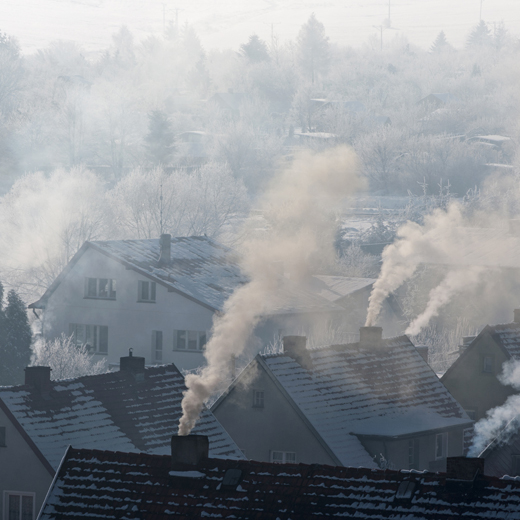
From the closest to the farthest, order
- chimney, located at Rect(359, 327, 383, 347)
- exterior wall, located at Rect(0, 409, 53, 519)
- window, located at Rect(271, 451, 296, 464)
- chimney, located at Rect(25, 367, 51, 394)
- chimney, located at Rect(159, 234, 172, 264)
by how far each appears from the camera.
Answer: exterior wall, located at Rect(0, 409, 53, 519) < chimney, located at Rect(25, 367, 51, 394) < window, located at Rect(271, 451, 296, 464) < chimney, located at Rect(359, 327, 383, 347) < chimney, located at Rect(159, 234, 172, 264)

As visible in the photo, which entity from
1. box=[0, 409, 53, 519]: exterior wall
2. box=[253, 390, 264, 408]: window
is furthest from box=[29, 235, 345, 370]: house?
box=[0, 409, 53, 519]: exterior wall

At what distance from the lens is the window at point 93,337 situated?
56.4 m

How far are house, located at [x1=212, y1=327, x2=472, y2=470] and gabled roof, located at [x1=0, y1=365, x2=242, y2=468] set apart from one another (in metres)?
3.21

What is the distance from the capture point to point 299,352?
32.0 meters

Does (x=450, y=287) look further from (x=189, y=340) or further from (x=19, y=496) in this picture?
(x=19, y=496)

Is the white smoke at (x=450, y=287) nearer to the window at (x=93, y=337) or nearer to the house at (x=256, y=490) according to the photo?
the window at (x=93, y=337)

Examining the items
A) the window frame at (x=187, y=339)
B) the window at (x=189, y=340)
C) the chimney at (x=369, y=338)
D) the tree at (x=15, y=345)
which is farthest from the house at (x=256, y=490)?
the window at (x=189, y=340)

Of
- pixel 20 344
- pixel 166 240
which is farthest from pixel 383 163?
pixel 20 344

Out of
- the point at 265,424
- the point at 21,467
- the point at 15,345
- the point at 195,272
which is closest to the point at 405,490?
the point at 21,467

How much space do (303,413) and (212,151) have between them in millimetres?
97406

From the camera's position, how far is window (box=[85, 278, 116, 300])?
5662cm

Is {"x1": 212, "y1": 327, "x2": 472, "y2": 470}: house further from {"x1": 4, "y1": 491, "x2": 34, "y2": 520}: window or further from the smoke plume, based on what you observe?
{"x1": 4, "y1": 491, "x2": 34, "y2": 520}: window

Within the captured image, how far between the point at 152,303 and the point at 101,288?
11.7ft

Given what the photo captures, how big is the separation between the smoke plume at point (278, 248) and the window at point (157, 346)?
416 cm
